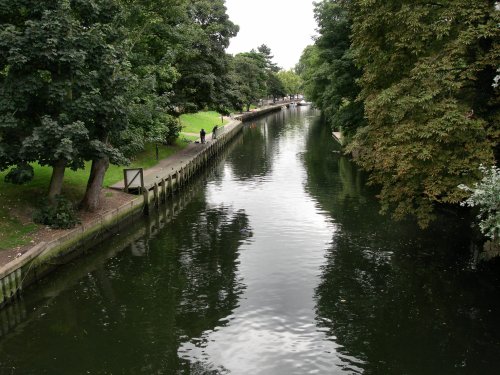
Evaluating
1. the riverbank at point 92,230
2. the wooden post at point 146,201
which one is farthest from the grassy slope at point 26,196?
the wooden post at point 146,201

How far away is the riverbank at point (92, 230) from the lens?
16250 millimetres

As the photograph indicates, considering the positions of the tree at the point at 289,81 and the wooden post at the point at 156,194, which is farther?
the tree at the point at 289,81

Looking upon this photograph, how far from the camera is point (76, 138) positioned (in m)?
18.9

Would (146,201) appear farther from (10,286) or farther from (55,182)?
(10,286)

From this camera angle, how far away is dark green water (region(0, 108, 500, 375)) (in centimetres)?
1252

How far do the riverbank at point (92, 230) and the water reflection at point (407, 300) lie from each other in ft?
33.2

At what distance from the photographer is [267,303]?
15.7 m

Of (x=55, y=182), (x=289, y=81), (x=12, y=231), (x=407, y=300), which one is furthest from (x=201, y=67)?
(x=289, y=81)

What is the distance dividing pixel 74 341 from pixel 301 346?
6.40 metres

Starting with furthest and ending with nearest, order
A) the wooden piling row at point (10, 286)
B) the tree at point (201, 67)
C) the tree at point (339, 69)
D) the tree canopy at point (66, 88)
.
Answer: the tree at point (201, 67) → the tree at point (339, 69) → the tree canopy at point (66, 88) → the wooden piling row at point (10, 286)

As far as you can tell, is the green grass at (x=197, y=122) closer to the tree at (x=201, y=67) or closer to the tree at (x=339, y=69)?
the tree at (x=201, y=67)

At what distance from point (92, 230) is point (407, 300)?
534 inches

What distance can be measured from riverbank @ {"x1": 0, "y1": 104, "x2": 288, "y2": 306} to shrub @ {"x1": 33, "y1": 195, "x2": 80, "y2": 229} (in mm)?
394

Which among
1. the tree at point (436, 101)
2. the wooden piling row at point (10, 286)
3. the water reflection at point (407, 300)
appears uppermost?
the tree at point (436, 101)
